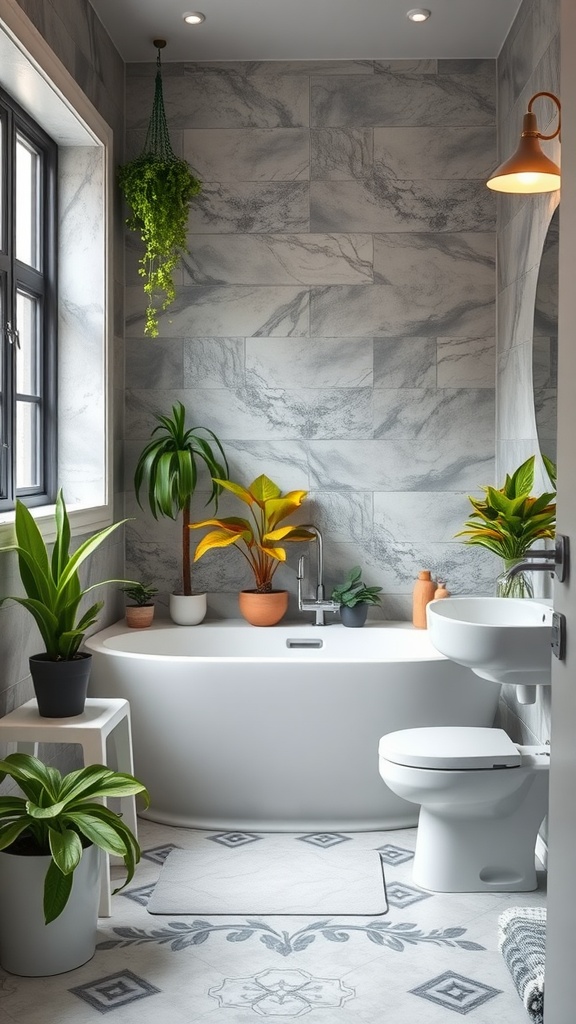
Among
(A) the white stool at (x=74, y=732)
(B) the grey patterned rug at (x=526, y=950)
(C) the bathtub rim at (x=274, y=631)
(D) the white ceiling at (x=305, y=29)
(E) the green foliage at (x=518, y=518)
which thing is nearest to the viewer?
(B) the grey patterned rug at (x=526, y=950)

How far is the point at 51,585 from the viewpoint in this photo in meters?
2.85

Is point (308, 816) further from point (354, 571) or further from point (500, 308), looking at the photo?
point (500, 308)

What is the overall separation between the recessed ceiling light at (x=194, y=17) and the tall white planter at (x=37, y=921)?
3.00m

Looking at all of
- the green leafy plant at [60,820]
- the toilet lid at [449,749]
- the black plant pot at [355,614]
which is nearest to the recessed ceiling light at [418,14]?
the black plant pot at [355,614]

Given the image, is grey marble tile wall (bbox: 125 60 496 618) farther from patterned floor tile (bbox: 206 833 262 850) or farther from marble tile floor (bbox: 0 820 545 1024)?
marble tile floor (bbox: 0 820 545 1024)

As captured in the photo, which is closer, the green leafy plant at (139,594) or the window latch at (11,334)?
the window latch at (11,334)

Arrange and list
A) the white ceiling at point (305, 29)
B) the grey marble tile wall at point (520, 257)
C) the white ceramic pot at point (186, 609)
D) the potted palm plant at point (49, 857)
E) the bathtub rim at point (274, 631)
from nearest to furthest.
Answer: the potted palm plant at point (49, 857)
the grey marble tile wall at point (520, 257)
the white ceiling at point (305, 29)
the bathtub rim at point (274, 631)
the white ceramic pot at point (186, 609)

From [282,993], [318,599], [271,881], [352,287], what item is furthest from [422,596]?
[282,993]

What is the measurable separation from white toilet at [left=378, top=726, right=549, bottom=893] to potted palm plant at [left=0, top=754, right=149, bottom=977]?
866 mm

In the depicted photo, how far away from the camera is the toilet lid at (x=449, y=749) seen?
115 inches

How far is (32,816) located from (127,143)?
3021 millimetres

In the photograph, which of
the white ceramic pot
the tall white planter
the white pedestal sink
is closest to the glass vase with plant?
the white pedestal sink

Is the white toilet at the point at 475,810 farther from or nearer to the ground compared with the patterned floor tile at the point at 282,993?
farther from the ground

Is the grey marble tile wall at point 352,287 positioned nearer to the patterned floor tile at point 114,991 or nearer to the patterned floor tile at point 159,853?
the patterned floor tile at point 159,853
